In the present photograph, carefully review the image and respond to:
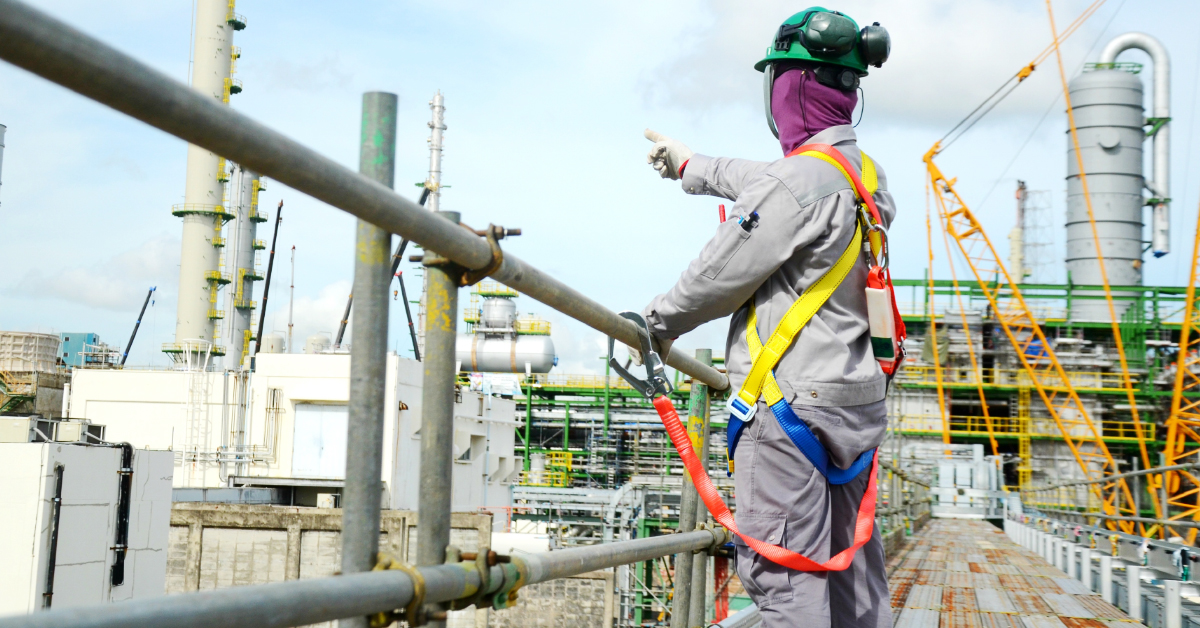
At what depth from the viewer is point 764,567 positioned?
7.43 feet

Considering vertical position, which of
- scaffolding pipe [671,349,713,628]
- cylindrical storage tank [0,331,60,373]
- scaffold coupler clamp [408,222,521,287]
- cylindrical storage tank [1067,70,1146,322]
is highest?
cylindrical storage tank [1067,70,1146,322]

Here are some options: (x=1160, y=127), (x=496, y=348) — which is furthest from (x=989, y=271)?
(x=496, y=348)

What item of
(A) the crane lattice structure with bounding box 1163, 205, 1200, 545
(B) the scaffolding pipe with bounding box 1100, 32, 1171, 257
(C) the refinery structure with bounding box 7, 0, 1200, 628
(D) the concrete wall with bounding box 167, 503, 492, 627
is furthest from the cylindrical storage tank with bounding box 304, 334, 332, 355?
(B) the scaffolding pipe with bounding box 1100, 32, 1171, 257

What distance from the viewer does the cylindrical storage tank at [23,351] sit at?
36594 millimetres

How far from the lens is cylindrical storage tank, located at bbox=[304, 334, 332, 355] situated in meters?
30.9

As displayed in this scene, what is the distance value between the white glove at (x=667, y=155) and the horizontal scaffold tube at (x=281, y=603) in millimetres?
1343

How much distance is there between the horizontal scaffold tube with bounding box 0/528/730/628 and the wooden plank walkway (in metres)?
4.09

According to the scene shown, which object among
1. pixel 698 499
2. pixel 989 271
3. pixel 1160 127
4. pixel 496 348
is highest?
pixel 1160 127

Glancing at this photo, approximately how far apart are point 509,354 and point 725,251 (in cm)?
3970

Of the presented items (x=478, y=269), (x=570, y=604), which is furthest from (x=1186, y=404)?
(x=478, y=269)

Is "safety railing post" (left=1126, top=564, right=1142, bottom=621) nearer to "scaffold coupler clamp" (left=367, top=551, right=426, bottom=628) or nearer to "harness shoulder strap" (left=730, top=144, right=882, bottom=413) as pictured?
"harness shoulder strap" (left=730, top=144, right=882, bottom=413)

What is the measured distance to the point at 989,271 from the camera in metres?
41.2

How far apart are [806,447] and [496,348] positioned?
1574 inches

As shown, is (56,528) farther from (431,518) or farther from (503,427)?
(503,427)
